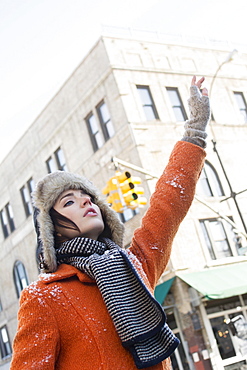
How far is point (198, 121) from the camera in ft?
8.77

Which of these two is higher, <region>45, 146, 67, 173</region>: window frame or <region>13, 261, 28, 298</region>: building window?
<region>45, 146, 67, 173</region>: window frame

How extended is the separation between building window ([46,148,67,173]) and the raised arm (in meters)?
20.3

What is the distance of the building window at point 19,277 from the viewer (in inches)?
1015

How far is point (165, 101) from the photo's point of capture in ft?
67.9

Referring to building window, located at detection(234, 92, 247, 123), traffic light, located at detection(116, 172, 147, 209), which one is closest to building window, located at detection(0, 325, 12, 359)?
building window, located at detection(234, 92, 247, 123)

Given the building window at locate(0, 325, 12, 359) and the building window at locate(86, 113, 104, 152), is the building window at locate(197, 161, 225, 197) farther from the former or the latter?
the building window at locate(0, 325, 12, 359)

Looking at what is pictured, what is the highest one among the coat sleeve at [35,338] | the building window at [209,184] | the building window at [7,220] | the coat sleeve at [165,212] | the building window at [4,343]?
the building window at [7,220]

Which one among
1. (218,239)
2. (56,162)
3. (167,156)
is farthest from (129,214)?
(56,162)

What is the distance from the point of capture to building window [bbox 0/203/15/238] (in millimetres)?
27609

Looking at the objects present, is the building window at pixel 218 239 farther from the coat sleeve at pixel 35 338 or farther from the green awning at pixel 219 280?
the coat sleeve at pixel 35 338

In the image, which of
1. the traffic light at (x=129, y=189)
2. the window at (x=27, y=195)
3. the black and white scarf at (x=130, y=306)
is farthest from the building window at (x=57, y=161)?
the black and white scarf at (x=130, y=306)

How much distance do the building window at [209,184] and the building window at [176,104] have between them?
2.19m

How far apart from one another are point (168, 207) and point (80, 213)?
414 millimetres

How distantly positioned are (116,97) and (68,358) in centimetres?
1791
